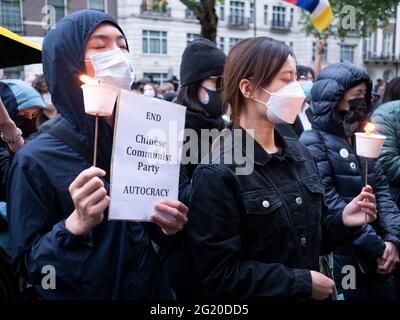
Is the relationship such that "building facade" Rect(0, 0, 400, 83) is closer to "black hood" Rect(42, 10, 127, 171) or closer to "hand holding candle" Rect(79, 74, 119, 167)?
"black hood" Rect(42, 10, 127, 171)

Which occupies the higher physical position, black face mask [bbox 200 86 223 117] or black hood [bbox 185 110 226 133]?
black face mask [bbox 200 86 223 117]

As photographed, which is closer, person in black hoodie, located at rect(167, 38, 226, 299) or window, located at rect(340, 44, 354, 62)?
person in black hoodie, located at rect(167, 38, 226, 299)

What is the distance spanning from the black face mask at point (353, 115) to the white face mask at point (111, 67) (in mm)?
1698

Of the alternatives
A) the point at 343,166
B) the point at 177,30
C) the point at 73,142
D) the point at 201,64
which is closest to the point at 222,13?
the point at 177,30

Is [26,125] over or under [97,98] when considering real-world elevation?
under

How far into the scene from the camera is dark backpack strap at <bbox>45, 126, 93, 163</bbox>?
5.63 ft

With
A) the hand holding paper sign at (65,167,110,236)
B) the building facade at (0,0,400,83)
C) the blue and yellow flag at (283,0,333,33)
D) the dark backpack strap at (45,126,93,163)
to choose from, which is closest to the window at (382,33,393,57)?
the building facade at (0,0,400,83)

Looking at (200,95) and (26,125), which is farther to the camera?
(26,125)

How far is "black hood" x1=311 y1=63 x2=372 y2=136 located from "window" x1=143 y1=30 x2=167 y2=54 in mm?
31603

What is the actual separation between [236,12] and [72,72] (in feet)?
127

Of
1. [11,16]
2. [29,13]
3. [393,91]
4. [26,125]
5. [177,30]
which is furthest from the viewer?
[177,30]

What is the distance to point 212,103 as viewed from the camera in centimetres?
293

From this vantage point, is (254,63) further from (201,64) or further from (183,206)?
(201,64)
